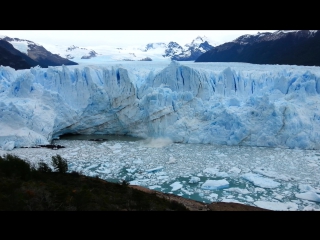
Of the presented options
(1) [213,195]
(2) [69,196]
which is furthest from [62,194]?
→ (1) [213,195]

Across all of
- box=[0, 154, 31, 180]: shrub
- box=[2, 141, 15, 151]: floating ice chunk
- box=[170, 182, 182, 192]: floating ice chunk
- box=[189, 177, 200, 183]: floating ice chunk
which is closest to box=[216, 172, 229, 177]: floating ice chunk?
box=[189, 177, 200, 183]: floating ice chunk

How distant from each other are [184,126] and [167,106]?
1.29 metres

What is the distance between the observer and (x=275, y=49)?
122ft

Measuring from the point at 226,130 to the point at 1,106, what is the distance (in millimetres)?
9500

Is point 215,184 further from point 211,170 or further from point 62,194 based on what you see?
point 62,194

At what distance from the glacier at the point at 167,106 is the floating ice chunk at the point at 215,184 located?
4.01 m

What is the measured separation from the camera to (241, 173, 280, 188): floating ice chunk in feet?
25.0

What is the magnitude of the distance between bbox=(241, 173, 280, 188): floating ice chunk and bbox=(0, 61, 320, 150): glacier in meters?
3.38

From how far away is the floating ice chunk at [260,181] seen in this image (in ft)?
25.0

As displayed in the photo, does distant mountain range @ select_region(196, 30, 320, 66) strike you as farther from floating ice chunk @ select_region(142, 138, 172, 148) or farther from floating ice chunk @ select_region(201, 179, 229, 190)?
floating ice chunk @ select_region(201, 179, 229, 190)

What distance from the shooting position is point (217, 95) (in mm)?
13711

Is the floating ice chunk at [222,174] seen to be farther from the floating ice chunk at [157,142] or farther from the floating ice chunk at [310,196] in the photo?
the floating ice chunk at [157,142]

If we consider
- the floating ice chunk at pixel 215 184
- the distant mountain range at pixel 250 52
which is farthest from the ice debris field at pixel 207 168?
the distant mountain range at pixel 250 52

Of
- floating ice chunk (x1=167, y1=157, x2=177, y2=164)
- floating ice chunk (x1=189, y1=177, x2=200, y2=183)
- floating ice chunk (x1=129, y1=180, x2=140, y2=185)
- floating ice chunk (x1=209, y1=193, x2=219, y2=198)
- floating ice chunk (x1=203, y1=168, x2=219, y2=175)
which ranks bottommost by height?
floating ice chunk (x1=209, y1=193, x2=219, y2=198)
